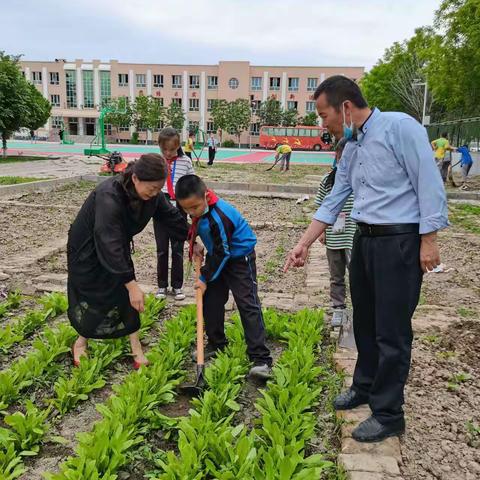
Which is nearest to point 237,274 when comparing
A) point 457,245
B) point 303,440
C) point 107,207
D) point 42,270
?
point 107,207

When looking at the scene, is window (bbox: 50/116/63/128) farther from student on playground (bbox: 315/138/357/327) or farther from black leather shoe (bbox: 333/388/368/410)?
black leather shoe (bbox: 333/388/368/410)

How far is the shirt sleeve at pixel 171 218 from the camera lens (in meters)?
3.49

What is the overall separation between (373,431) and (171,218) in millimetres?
1909

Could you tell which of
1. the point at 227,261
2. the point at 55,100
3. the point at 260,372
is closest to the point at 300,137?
the point at 55,100

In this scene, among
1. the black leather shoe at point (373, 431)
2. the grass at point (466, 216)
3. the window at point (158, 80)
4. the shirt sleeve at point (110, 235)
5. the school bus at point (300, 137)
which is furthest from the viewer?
the window at point (158, 80)

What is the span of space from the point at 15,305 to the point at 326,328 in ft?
9.21

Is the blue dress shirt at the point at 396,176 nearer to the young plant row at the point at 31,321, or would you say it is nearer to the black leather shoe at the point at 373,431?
the black leather shoe at the point at 373,431

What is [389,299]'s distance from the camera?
2391 millimetres

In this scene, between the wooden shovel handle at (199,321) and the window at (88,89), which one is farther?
the window at (88,89)

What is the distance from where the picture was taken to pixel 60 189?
13.3 metres

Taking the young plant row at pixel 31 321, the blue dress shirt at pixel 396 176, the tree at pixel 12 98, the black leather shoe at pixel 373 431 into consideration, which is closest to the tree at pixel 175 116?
the tree at pixel 12 98

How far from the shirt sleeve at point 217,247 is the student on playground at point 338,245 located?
4.21ft

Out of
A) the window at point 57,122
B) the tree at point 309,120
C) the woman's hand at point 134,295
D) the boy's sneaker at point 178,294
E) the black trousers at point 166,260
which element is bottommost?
the boy's sneaker at point 178,294

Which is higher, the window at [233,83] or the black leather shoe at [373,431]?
the window at [233,83]
